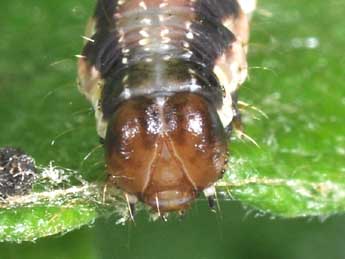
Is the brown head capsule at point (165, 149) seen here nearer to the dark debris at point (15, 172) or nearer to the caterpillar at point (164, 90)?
the caterpillar at point (164, 90)

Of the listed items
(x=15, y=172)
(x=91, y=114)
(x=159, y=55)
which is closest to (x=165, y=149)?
(x=159, y=55)

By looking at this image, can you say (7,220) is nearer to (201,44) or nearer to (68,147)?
(68,147)

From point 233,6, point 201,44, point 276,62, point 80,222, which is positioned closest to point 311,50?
point 276,62

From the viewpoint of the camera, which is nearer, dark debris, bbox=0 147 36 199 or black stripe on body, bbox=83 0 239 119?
black stripe on body, bbox=83 0 239 119

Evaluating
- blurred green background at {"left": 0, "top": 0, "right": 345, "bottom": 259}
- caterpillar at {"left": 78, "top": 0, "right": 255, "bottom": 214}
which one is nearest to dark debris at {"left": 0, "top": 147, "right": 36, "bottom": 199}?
blurred green background at {"left": 0, "top": 0, "right": 345, "bottom": 259}

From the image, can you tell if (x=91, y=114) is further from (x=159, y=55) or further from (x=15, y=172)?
(x=159, y=55)

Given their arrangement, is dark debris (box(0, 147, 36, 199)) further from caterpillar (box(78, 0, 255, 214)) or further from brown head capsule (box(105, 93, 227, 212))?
brown head capsule (box(105, 93, 227, 212))

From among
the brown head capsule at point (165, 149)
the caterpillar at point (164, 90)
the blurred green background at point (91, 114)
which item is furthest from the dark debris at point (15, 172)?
the brown head capsule at point (165, 149)
